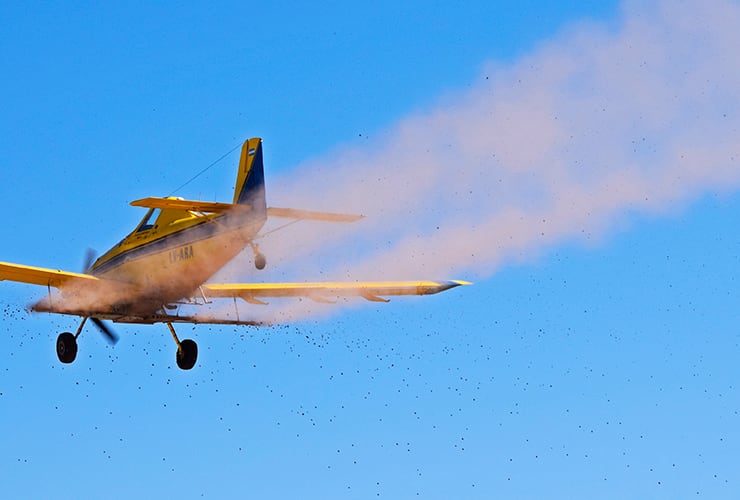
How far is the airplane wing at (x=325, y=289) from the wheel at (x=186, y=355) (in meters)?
1.67

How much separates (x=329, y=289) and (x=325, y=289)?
0.38 feet

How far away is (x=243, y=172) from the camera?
151ft

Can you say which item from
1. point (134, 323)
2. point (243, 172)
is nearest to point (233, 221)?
point (243, 172)

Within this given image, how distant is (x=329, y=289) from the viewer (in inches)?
1939

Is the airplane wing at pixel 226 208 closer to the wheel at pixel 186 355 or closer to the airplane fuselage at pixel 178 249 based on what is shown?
the airplane fuselage at pixel 178 249

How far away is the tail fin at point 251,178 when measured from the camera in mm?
45406

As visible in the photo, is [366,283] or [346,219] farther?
[366,283]

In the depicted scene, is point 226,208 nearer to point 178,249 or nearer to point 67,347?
point 178,249

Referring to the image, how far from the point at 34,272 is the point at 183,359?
5.13 m

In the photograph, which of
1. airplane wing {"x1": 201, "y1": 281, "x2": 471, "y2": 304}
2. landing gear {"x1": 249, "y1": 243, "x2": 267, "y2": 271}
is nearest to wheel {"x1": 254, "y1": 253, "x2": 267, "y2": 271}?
landing gear {"x1": 249, "y1": 243, "x2": 267, "y2": 271}

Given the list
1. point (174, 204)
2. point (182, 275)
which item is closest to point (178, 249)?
point (182, 275)

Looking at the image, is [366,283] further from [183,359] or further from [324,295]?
[183,359]

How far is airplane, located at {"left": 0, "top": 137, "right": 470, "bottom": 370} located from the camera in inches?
1788

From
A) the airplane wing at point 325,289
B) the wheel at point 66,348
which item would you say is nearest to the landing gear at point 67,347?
the wheel at point 66,348
